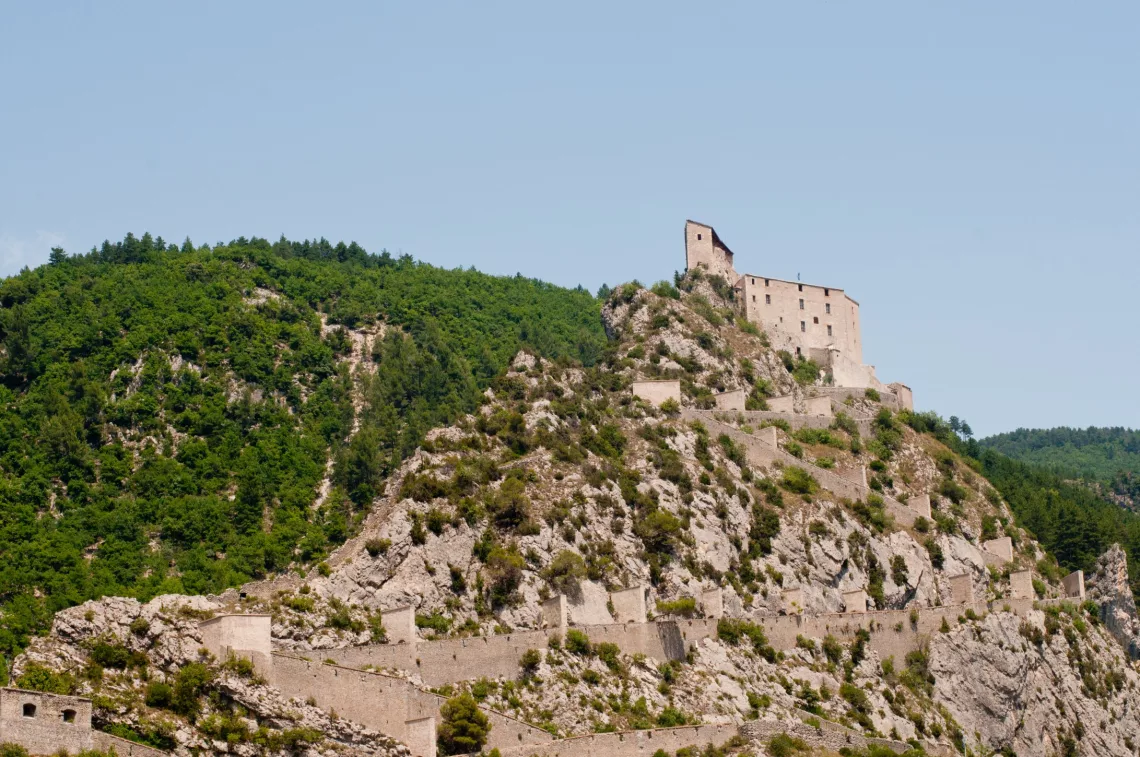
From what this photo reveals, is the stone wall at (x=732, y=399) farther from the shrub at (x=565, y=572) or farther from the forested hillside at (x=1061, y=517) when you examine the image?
the shrub at (x=565, y=572)

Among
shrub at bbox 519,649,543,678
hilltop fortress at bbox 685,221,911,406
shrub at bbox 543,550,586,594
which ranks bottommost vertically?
shrub at bbox 519,649,543,678

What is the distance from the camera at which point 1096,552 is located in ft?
317

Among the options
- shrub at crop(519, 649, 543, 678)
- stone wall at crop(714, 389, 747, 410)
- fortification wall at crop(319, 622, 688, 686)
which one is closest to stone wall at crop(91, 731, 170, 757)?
fortification wall at crop(319, 622, 688, 686)

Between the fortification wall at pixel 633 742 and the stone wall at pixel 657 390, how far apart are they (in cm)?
3293

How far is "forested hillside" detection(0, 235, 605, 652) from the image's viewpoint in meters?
96.8

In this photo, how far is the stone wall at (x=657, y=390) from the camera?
312ft

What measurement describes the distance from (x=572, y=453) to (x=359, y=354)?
55643mm

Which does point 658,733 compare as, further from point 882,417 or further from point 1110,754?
point 882,417

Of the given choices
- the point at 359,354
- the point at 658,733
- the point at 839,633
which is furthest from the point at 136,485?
the point at 658,733

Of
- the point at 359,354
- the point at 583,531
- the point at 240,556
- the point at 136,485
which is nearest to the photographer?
the point at 583,531

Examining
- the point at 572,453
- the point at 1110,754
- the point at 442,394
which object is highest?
the point at 442,394

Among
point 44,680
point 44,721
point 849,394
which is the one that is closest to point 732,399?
point 849,394

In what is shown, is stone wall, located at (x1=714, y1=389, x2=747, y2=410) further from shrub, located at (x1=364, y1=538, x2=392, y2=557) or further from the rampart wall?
shrub, located at (x1=364, y1=538, x2=392, y2=557)

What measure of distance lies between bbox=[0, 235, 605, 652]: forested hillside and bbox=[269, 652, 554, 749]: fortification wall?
32845 millimetres
